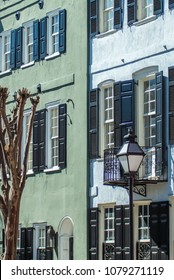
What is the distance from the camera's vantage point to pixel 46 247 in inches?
989

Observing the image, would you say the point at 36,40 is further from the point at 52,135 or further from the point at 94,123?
the point at 94,123

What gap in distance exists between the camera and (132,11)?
2172cm

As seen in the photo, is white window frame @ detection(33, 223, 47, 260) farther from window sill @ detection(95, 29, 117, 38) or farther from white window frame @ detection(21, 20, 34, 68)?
window sill @ detection(95, 29, 117, 38)

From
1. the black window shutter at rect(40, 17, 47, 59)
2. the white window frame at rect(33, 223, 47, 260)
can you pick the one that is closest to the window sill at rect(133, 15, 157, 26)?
the black window shutter at rect(40, 17, 47, 59)

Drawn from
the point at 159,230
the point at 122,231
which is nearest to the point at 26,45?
the point at 122,231

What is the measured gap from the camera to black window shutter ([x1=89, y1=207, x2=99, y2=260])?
22688 mm

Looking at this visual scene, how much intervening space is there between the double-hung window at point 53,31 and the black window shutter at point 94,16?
2585 millimetres

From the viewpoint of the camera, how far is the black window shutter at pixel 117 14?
22234 mm

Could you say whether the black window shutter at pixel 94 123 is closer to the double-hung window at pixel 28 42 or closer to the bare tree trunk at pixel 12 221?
the bare tree trunk at pixel 12 221

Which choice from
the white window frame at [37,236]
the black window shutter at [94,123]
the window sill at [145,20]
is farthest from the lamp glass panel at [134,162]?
the white window frame at [37,236]

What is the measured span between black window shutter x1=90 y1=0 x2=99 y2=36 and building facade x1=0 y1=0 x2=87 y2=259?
12.8 inches
